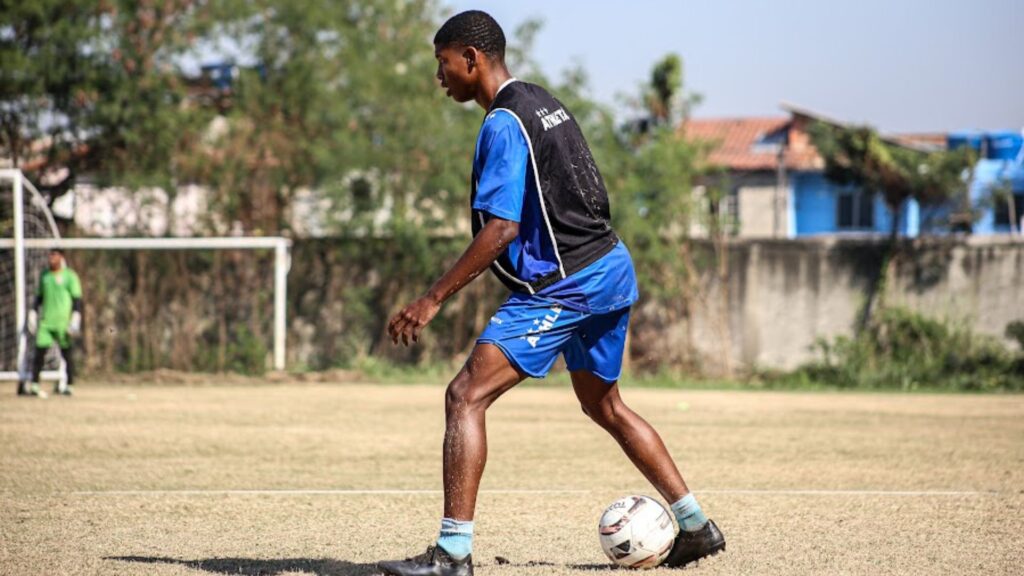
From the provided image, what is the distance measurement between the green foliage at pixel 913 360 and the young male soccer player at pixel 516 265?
17.8 metres

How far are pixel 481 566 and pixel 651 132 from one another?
20229mm

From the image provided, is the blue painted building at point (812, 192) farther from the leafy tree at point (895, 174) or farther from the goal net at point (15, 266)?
the goal net at point (15, 266)

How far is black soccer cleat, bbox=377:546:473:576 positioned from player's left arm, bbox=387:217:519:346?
0.86m

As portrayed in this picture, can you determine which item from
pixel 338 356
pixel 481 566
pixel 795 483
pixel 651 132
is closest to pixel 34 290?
pixel 338 356

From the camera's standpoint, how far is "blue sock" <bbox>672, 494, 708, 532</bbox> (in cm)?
602

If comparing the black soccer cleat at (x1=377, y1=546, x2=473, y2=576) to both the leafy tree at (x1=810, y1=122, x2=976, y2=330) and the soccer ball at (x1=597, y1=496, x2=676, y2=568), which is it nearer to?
the soccer ball at (x1=597, y1=496, x2=676, y2=568)

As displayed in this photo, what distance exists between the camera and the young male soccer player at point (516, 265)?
214 inches

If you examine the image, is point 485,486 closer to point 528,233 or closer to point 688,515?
point 688,515

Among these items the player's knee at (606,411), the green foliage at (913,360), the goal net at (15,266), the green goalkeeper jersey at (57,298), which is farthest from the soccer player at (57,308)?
the player's knee at (606,411)

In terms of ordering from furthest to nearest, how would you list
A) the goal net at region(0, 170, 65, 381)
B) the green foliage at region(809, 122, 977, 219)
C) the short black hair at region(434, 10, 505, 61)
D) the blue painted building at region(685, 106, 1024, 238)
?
the blue painted building at region(685, 106, 1024, 238) < the green foliage at region(809, 122, 977, 219) < the goal net at region(0, 170, 65, 381) < the short black hair at region(434, 10, 505, 61)

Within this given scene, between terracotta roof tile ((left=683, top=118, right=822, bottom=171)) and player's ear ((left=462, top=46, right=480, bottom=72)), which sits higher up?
terracotta roof tile ((left=683, top=118, right=822, bottom=171))

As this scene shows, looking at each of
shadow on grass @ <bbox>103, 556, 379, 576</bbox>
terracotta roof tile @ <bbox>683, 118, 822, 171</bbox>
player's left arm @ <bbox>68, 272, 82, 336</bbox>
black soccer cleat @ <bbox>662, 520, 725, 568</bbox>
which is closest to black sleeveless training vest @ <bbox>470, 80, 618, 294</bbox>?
black soccer cleat @ <bbox>662, 520, 725, 568</bbox>

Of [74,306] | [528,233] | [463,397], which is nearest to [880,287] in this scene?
[74,306]

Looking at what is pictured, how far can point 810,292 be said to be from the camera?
2417 cm
